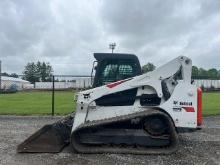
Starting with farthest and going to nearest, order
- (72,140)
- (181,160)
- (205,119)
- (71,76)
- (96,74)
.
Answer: (71,76) → (205,119) → (96,74) → (72,140) → (181,160)

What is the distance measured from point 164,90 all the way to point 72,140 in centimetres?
239

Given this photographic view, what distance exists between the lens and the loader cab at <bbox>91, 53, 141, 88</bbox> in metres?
9.52

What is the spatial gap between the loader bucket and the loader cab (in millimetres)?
1328

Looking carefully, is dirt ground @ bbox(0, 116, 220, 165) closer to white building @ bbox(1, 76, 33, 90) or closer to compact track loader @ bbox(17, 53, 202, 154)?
compact track loader @ bbox(17, 53, 202, 154)

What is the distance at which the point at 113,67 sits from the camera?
9617mm

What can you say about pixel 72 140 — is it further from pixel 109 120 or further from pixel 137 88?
pixel 137 88

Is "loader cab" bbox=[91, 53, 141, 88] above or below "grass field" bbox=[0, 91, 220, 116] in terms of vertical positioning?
above

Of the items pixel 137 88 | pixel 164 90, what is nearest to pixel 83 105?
pixel 137 88

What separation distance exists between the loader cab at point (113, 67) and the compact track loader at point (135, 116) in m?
0.37

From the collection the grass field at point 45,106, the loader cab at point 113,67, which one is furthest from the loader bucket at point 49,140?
the grass field at point 45,106

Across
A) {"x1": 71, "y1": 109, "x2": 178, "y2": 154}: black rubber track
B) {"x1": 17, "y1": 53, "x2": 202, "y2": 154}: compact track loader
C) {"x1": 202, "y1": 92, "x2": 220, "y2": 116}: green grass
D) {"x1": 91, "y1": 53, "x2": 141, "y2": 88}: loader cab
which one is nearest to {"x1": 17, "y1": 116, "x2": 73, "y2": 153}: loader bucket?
{"x1": 17, "y1": 53, "x2": 202, "y2": 154}: compact track loader

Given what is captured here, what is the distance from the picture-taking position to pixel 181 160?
7.94 metres

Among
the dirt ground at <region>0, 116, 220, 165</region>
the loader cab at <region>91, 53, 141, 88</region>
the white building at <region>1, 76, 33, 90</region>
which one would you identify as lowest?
the dirt ground at <region>0, 116, 220, 165</region>

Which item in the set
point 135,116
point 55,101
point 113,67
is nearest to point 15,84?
point 55,101
